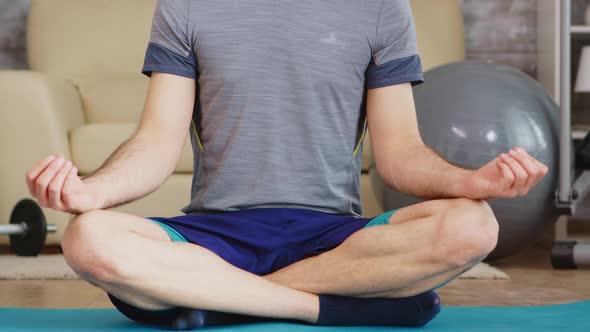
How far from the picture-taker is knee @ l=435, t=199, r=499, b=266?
4.24 ft

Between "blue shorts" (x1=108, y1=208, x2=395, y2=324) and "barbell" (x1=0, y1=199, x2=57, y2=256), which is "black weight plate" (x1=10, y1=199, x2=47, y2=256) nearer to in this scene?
"barbell" (x1=0, y1=199, x2=57, y2=256)

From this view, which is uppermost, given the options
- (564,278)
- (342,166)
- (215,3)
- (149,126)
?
(215,3)

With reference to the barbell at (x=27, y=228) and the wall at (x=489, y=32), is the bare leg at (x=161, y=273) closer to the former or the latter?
the barbell at (x=27, y=228)

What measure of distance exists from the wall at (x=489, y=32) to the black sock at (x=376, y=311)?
2210mm

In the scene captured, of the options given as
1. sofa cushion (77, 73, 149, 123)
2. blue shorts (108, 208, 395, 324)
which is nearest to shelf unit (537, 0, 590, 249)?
blue shorts (108, 208, 395, 324)

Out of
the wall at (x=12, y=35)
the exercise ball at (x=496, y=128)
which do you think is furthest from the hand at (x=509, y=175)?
the wall at (x=12, y=35)

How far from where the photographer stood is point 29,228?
8.51 feet

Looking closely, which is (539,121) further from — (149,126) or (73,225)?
(73,225)

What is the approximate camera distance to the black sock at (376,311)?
1.40m

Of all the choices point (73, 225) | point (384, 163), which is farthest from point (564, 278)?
point (73, 225)

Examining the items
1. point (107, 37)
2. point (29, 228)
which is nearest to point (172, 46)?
point (29, 228)

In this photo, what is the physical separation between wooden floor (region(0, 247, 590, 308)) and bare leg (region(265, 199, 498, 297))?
1.76 feet

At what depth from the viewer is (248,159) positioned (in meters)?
1.48

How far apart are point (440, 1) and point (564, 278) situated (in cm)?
143
